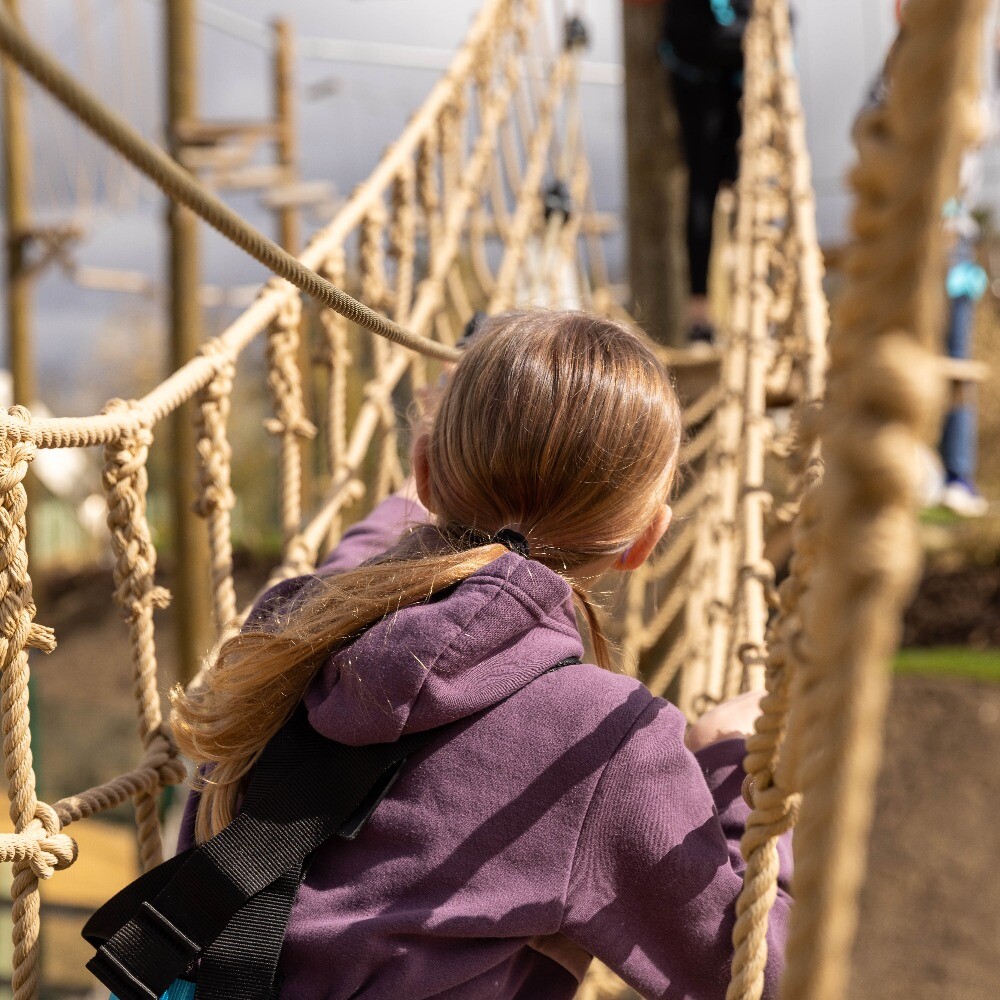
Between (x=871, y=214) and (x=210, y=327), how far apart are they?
11840mm

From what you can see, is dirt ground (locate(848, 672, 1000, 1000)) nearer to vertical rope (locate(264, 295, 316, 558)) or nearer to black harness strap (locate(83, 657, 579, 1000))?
vertical rope (locate(264, 295, 316, 558))

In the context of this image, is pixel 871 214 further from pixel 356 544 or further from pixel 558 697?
pixel 356 544

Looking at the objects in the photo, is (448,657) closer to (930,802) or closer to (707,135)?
(707,135)

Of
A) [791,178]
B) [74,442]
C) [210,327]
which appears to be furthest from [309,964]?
[210,327]

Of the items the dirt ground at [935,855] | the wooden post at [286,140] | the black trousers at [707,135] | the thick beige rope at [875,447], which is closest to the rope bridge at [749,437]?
the thick beige rope at [875,447]

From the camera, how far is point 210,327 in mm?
11742

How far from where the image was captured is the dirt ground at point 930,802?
401cm

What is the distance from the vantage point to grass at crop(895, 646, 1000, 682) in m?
5.59

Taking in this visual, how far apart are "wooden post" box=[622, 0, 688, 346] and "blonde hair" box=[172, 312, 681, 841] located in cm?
214

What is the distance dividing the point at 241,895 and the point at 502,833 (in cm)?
17

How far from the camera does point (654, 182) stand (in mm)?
3012

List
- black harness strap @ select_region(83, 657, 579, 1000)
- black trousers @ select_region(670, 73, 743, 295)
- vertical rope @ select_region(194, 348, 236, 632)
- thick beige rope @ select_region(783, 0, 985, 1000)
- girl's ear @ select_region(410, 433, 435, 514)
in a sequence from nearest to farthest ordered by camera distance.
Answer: thick beige rope @ select_region(783, 0, 985, 1000) → black harness strap @ select_region(83, 657, 579, 1000) → girl's ear @ select_region(410, 433, 435, 514) → vertical rope @ select_region(194, 348, 236, 632) → black trousers @ select_region(670, 73, 743, 295)

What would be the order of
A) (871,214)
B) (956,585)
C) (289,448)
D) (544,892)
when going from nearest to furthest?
(871,214) → (544,892) → (289,448) → (956,585)

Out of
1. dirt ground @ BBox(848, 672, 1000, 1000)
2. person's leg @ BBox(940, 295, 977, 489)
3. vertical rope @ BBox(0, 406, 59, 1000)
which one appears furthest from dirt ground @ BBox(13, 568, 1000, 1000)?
vertical rope @ BBox(0, 406, 59, 1000)
